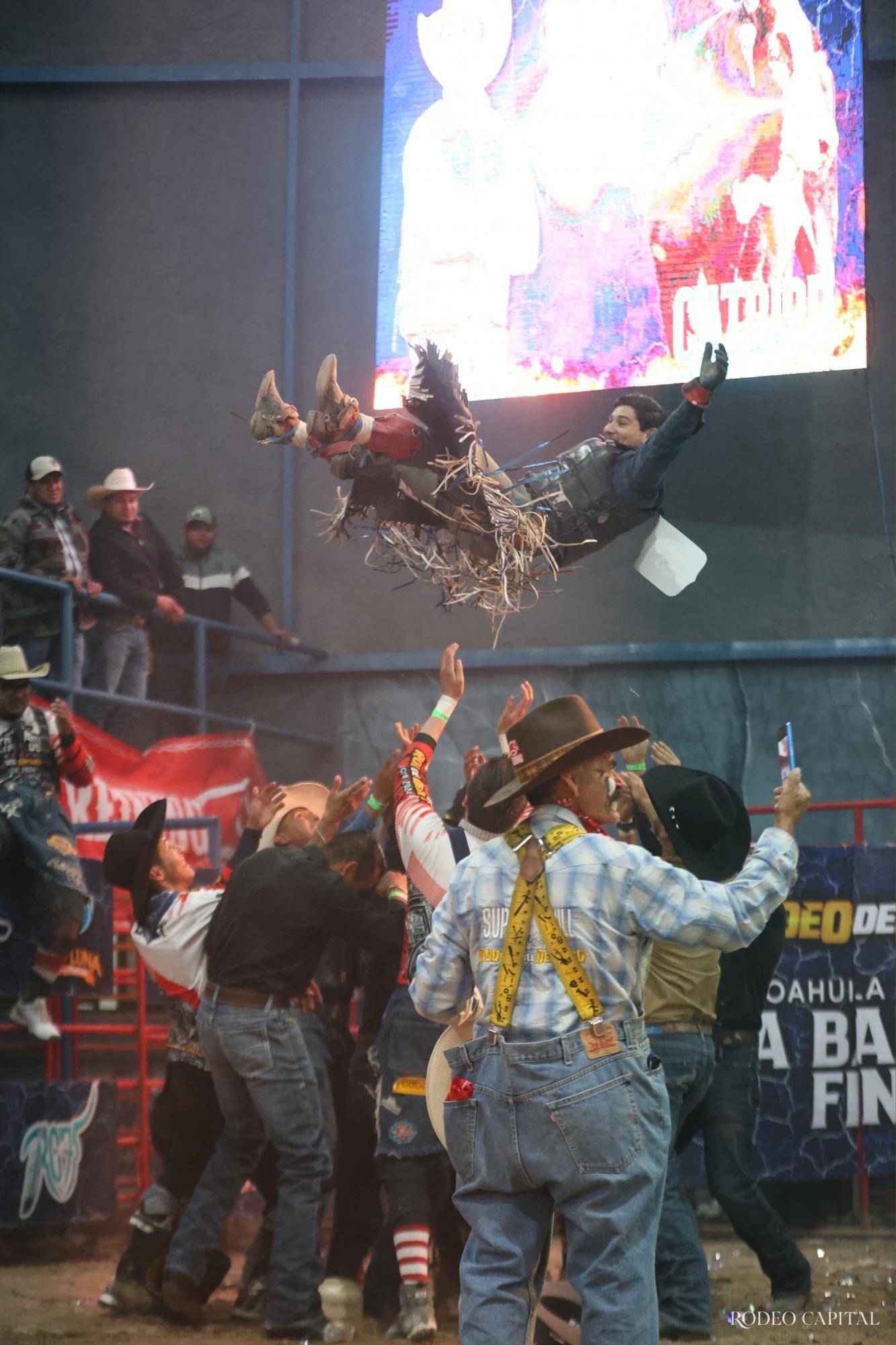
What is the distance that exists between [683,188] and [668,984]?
10.8 ft

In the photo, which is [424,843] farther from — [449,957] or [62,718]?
[62,718]

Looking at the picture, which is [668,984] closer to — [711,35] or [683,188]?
[683,188]

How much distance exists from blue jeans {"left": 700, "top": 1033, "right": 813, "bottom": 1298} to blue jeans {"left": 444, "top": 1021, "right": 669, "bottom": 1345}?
1444mm

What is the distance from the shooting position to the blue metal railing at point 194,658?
20.6ft

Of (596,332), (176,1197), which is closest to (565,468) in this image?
(596,332)

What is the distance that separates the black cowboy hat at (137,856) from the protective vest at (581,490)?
4.51ft

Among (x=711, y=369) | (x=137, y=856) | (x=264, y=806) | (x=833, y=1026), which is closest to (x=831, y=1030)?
(x=833, y=1026)

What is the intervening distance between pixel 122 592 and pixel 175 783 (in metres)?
0.89

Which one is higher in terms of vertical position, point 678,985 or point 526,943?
point 526,943

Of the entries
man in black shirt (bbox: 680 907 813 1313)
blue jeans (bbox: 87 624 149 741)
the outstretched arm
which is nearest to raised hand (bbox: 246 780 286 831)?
the outstretched arm

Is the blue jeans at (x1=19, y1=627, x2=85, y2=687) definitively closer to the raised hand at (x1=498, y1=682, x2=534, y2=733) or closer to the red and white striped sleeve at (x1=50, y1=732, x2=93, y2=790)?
the red and white striped sleeve at (x1=50, y1=732, x2=93, y2=790)

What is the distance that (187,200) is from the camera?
6.91m

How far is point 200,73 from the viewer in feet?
22.6

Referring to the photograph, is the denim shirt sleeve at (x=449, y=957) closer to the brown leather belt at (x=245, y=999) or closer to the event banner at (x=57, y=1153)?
the brown leather belt at (x=245, y=999)
